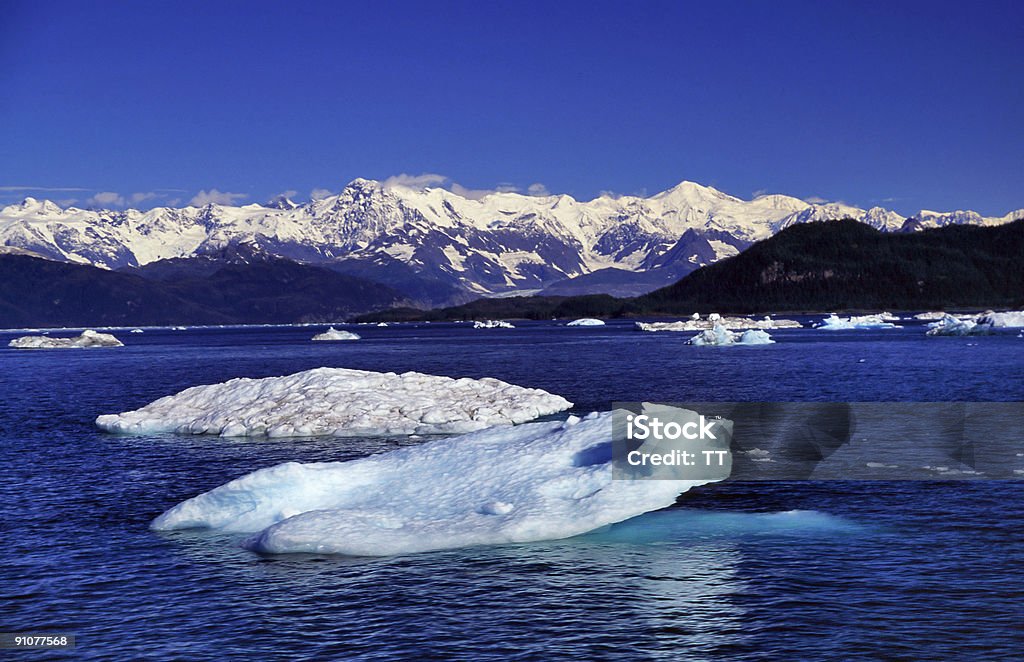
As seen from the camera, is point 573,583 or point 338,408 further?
point 338,408

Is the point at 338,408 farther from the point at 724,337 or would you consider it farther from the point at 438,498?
the point at 724,337

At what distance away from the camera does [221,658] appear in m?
15.8

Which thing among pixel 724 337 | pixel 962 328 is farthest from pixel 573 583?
pixel 962 328

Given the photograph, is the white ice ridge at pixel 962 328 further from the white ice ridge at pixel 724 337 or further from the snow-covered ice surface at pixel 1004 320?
the white ice ridge at pixel 724 337

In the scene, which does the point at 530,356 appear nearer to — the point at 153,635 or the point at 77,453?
the point at 77,453

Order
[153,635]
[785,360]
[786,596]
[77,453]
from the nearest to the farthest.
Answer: [153,635] → [786,596] → [77,453] → [785,360]

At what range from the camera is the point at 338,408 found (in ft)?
151

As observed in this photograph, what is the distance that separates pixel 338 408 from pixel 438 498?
71.2ft

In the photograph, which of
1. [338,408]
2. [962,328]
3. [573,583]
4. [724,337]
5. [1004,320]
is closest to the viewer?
[573,583]

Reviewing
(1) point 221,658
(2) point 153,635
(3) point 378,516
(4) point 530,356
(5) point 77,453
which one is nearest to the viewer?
(1) point 221,658

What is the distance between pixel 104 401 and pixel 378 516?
54.6 m

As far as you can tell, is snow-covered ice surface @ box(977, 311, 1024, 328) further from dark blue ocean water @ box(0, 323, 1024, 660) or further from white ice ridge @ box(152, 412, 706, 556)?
white ice ridge @ box(152, 412, 706, 556)

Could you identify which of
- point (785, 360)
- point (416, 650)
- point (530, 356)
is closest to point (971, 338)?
point (785, 360)

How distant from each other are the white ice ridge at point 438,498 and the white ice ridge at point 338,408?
15.1 meters
